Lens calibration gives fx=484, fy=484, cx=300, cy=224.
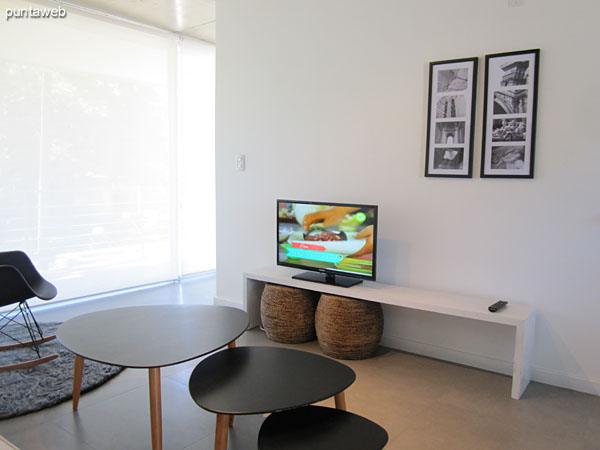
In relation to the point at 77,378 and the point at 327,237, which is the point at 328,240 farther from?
the point at 77,378

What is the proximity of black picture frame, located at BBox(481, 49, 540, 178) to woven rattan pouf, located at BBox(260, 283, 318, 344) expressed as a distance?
1.51 m

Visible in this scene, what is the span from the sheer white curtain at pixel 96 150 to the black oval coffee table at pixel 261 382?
2931 mm

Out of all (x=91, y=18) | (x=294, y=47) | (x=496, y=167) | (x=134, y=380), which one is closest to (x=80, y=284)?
(x=134, y=380)

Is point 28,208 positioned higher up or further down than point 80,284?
higher up

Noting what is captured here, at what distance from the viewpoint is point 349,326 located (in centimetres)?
321

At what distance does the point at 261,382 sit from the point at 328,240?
1612mm

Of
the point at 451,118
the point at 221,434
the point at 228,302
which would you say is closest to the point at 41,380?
the point at 221,434

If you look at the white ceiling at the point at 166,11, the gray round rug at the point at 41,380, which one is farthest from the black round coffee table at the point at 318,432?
the white ceiling at the point at 166,11

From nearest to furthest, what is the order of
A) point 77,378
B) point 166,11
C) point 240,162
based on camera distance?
1. point 77,378
2. point 240,162
3. point 166,11

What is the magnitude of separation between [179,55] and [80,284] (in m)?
2.75

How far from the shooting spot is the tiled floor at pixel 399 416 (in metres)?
2.28

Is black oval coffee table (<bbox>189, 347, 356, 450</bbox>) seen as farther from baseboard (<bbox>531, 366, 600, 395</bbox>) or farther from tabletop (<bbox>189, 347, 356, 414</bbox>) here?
baseboard (<bbox>531, 366, 600, 395</bbox>)

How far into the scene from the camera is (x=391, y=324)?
3543 mm

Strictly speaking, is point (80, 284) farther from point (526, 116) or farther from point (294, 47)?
point (526, 116)
